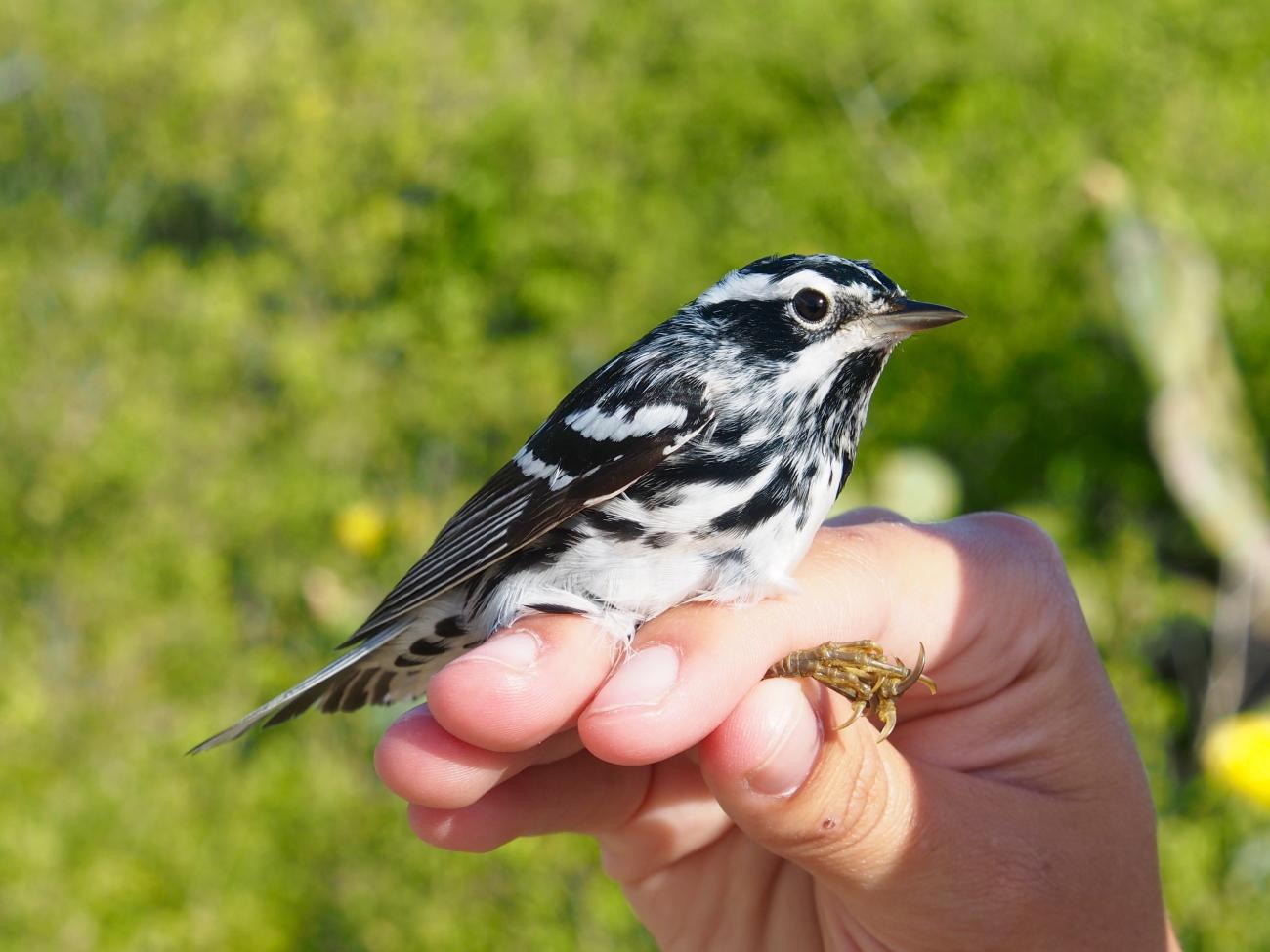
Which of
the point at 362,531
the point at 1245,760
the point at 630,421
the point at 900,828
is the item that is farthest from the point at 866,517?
the point at 362,531

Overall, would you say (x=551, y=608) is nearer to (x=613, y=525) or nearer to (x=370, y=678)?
→ (x=613, y=525)

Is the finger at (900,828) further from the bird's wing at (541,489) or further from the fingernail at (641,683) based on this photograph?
the bird's wing at (541,489)

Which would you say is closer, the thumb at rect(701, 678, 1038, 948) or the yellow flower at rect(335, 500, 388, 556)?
the thumb at rect(701, 678, 1038, 948)

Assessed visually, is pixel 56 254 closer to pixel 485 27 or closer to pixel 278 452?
pixel 278 452

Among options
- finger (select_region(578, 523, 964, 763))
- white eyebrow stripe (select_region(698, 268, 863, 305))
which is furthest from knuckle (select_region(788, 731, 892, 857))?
white eyebrow stripe (select_region(698, 268, 863, 305))

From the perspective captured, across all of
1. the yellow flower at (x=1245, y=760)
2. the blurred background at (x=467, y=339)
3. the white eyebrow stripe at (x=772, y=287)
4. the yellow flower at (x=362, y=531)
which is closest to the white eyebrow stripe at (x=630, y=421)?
the white eyebrow stripe at (x=772, y=287)

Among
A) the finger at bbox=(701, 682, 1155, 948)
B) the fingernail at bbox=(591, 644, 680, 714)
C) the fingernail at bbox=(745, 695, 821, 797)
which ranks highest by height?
the fingernail at bbox=(591, 644, 680, 714)

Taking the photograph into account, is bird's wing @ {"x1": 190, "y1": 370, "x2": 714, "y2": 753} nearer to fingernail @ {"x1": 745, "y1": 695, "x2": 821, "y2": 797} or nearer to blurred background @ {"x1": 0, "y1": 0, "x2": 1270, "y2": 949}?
fingernail @ {"x1": 745, "y1": 695, "x2": 821, "y2": 797}
